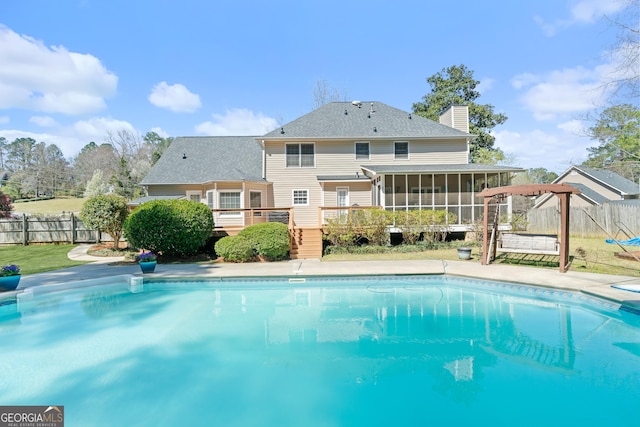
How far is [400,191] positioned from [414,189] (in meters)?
0.76

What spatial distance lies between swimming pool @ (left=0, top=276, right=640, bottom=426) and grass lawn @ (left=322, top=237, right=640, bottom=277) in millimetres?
3488

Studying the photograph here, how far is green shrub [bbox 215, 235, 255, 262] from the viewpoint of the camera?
1355 cm

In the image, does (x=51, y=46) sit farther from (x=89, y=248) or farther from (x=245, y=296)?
(x=245, y=296)

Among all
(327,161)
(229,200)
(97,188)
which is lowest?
(229,200)

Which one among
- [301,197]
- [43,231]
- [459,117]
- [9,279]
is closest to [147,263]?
[9,279]

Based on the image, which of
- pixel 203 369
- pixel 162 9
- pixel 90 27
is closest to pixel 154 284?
pixel 203 369

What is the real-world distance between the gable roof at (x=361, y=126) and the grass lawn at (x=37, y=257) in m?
11.7

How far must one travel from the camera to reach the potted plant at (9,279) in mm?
9445

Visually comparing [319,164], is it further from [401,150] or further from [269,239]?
[269,239]

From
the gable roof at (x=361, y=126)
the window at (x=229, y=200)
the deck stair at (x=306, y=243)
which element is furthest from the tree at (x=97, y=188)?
the deck stair at (x=306, y=243)

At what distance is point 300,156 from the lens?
2012cm

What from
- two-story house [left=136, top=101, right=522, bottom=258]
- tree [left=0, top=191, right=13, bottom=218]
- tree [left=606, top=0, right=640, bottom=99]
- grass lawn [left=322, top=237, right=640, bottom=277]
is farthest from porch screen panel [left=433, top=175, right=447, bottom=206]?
tree [left=0, top=191, right=13, bottom=218]

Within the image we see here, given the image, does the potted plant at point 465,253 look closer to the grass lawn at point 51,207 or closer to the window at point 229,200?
the window at point 229,200

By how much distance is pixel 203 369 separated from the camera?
5.71 meters
